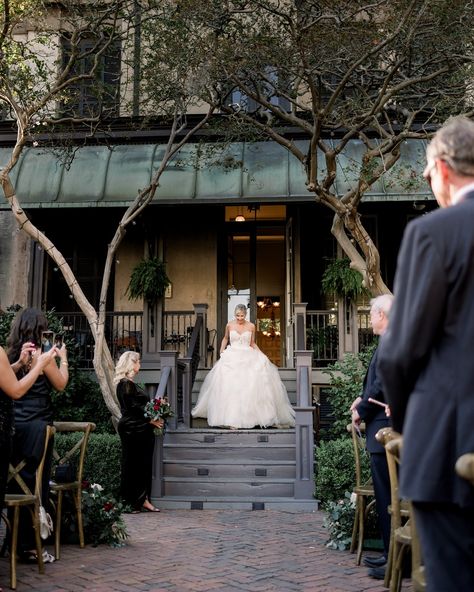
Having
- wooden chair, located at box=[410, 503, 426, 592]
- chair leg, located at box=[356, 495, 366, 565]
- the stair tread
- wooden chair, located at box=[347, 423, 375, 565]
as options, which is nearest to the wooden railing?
the stair tread

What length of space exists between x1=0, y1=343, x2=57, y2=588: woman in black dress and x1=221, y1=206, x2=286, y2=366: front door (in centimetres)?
1072

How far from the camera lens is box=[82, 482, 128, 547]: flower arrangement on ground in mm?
6895

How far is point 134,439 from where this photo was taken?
949 cm

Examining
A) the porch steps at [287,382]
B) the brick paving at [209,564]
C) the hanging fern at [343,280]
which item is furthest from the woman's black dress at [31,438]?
the hanging fern at [343,280]

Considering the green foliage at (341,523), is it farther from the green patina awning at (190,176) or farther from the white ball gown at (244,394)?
the green patina awning at (190,176)

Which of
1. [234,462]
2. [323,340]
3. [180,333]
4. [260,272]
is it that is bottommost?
[234,462]

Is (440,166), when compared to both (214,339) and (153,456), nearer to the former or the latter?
(153,456)

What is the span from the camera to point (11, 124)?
16.1 m

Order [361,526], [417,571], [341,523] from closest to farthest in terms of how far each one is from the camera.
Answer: [417,571] < [361,526] < [341,523]

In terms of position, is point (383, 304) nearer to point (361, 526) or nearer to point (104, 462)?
point (361, 526)

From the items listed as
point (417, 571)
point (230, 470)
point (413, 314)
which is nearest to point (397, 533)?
point (417, 571)

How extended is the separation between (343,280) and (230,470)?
15.9ft

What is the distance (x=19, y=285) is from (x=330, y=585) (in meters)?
12.4

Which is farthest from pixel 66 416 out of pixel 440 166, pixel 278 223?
pixel 440 166
